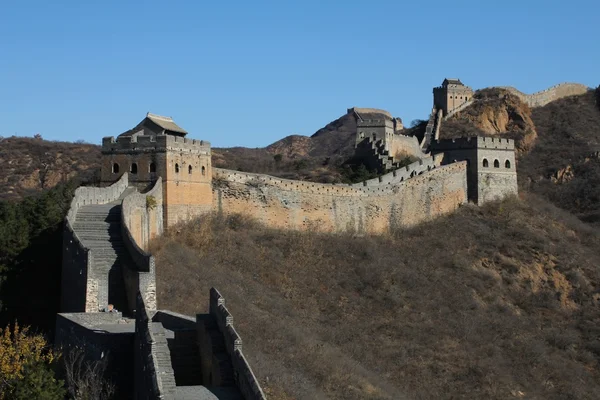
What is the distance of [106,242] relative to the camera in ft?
89.3

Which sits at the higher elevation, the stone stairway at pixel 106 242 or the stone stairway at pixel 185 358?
the stone stairway at pixel 106 242

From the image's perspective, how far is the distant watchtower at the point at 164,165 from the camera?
110 feet

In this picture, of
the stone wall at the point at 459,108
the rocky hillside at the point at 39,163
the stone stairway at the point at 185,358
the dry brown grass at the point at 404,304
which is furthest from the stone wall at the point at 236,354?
the rocky hillside at the point at 39,163

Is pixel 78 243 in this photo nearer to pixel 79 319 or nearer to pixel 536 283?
pixel 79 319

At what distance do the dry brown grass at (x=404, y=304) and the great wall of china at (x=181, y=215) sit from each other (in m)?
1.07

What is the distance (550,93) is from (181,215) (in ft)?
153

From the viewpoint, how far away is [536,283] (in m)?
40.8

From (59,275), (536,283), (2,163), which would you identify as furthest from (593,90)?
(59,275)

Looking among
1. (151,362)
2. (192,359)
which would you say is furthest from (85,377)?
(192,359)

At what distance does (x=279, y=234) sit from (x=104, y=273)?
12.8 m

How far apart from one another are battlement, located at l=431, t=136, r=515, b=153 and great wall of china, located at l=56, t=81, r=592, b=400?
0.06 meters

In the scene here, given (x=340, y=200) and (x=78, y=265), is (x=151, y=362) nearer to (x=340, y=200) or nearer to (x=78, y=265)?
(x=78, y=265)

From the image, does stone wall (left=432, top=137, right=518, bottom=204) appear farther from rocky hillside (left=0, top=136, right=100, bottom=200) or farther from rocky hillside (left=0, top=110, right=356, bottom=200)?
rocky hillside (left=0, top=136, right=100, bottom=200)

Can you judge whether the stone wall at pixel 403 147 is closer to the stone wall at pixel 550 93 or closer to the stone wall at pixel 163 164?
the stone wall at pixel 550 93
